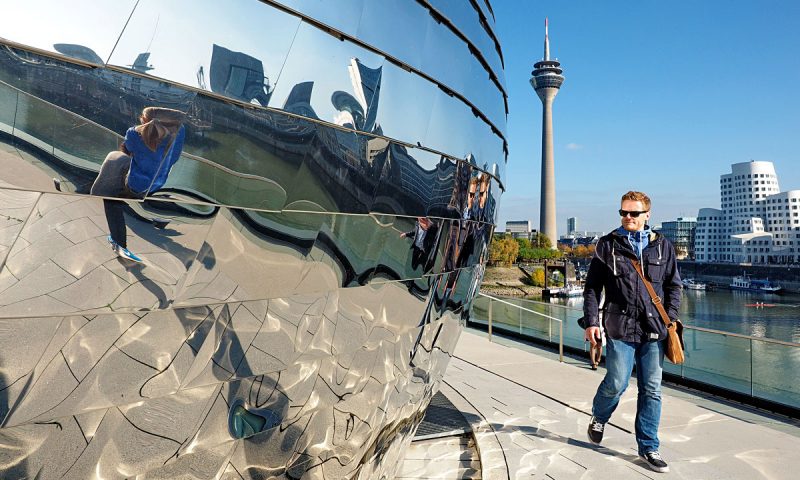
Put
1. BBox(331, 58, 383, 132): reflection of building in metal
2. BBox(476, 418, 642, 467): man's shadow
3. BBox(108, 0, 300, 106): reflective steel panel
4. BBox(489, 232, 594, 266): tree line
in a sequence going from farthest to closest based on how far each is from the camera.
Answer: BBox(489, 232, 594, 266): tree line, BBox(476, 418, 642, 467): man's shadow, BBox(331, 58, 383, 132): reflection of building in metal, BBox(108, 0, 300, 106): reflective steel panel

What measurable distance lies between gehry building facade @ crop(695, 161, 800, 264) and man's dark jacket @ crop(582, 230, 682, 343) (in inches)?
3998

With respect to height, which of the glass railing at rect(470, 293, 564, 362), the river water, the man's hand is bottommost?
the river water

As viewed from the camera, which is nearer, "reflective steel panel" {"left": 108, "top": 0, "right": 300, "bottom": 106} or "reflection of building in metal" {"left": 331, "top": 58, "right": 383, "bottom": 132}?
"reflective steel panel" {"left": 108, "top": 0, "right": 300, "bottom": 106}

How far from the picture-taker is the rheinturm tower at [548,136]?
107750 mm

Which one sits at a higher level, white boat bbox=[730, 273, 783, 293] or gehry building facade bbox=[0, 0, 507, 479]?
gehry building facade bbox=[0, 0, 507, 479]

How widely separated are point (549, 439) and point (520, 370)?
3078mm

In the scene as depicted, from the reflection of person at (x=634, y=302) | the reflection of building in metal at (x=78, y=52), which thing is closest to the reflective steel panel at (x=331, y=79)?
the reflection of building in metal at (x=78, y=52)

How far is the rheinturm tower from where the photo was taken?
108 meters

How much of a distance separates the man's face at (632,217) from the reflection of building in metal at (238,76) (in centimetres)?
322

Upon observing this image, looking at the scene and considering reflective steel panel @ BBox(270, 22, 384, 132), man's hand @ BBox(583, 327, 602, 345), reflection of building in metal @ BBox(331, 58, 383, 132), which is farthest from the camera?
man's hand @ BBox(583, 327, 602, 345)

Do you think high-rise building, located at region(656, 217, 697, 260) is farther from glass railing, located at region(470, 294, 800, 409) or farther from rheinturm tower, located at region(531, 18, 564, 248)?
glass railing, located at region(470, 294, 800, 409)

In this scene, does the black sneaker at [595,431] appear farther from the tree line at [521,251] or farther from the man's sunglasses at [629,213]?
the tree line at [521,251]

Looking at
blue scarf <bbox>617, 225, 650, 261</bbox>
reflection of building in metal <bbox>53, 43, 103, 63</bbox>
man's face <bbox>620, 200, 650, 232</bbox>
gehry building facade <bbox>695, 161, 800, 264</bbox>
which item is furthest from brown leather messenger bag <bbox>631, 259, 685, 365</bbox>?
gehry building facade <bbox>695, 161, 800, 264</bbox>

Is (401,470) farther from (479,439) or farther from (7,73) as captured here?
(7,73)
